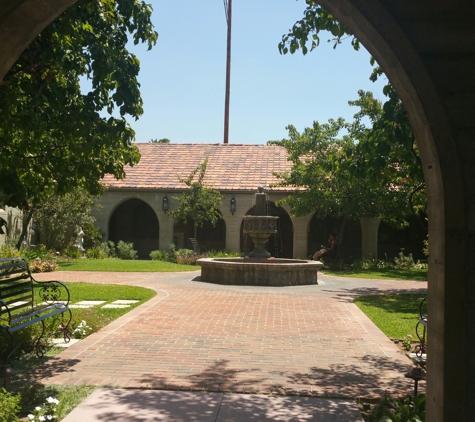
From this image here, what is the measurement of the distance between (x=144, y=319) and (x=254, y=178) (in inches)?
721

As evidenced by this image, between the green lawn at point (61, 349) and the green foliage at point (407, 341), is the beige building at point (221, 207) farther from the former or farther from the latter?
the green foliage at point (407, 341)

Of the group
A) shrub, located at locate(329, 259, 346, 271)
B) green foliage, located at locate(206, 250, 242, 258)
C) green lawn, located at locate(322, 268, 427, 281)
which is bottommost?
green lawn, located at locate(322, 268, 427, 281)

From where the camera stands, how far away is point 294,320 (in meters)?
10.1

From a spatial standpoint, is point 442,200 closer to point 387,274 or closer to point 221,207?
point 387,274

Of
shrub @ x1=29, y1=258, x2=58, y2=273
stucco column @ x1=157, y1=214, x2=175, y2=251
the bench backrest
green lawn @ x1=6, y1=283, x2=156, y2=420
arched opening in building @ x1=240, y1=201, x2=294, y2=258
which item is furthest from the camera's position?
arched opening in building @ x1=240, y1=201, x2=294, y2=258

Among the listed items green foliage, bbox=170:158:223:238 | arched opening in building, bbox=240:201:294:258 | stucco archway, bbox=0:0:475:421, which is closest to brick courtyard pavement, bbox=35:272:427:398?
stucco archway, bbox=0:0:475:421

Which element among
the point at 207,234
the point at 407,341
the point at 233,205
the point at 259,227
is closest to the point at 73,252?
the point at 233,205

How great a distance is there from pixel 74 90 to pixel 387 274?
16.9 metres

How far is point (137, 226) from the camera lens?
3066 cm

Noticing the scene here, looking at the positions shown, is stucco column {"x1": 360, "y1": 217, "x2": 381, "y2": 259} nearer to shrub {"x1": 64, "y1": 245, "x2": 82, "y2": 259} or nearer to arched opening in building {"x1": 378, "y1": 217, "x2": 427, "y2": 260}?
arched opening in building {"x1": 378, "y1": 217, "x2": 427, "y2": 260}

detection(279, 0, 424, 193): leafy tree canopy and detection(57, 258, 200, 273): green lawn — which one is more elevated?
detection(279, 0, 424, 193): leafy tree canopy

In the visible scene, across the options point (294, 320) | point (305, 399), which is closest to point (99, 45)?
point (305, 399)

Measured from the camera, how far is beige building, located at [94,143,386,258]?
26.7m

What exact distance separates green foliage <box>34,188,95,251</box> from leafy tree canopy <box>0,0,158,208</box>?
16189mm
